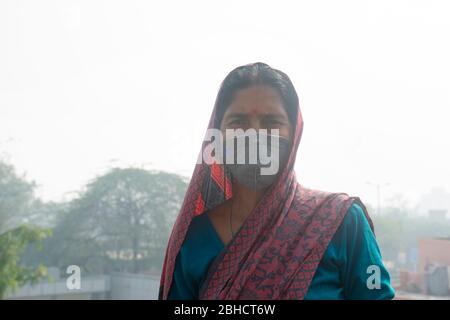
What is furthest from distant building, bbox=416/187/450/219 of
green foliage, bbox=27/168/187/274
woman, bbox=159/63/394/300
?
woman, bbox=159/63/394/300

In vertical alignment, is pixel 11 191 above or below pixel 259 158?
below

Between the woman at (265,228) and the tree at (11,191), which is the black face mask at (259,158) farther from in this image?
the tree at (11,191)

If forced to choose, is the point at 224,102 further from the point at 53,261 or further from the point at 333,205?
the point at 53,261

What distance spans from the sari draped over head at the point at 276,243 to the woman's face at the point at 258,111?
0.06 meters

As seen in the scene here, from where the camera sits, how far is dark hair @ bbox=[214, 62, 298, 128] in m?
1.44

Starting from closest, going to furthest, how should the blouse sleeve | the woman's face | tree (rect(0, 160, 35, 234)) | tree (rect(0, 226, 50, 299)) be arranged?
the blouse sleeve, the woman's face, tree (rect(0, 226, 50, 299)), tree (rect(0, 160, 35, 234))

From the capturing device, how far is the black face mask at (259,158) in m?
1.44

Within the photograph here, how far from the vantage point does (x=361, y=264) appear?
1.28 m

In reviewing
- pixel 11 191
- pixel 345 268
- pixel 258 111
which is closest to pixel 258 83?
pixel 258 111

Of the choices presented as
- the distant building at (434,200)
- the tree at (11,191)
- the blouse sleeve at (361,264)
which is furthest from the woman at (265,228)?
the distant building at (434,200)

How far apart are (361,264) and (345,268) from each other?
4cm

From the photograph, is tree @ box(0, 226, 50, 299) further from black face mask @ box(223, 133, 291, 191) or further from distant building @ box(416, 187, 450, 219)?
distant building @ box(416, 187, 450, 219)

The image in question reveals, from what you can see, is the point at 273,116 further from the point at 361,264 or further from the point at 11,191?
the point at 11,191

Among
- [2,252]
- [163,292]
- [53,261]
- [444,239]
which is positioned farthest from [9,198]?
[163,292]
